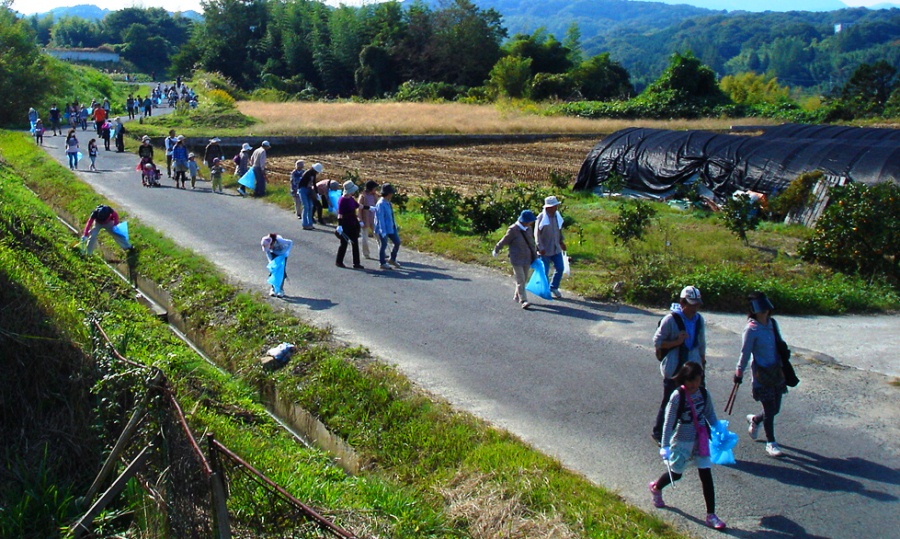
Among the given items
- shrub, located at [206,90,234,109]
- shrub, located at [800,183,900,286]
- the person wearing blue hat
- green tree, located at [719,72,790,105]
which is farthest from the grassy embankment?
green tree, located at [719,72,790,105]

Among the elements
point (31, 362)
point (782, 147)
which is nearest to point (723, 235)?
point (782, 147)

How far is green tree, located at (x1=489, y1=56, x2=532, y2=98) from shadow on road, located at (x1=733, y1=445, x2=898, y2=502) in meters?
54.6

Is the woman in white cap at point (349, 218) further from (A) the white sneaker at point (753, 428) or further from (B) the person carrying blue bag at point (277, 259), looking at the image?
(A) the white sneaker at point (753, 428)

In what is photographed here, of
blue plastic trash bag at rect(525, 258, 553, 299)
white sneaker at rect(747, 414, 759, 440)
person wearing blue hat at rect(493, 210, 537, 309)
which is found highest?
person wearing blue hat at rect(493, 210, 537, 309)

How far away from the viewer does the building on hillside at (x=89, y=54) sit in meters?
96.1

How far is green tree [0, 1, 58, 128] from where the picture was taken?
39.2 meters

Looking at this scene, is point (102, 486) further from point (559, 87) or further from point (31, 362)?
point (559, 87)

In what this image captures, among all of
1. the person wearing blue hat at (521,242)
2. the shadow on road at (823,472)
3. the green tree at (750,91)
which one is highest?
the green tree at (750,91)

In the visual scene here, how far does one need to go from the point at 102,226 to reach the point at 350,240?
4332 millimetres

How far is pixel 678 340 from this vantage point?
288 inches

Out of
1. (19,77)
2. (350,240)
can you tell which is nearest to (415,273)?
(350,240)

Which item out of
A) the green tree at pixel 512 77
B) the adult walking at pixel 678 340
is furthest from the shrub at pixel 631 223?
the green tree at pixel 512 77

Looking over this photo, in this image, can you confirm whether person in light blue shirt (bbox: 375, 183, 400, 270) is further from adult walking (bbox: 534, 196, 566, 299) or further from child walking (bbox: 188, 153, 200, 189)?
child walking (bbox: 188, 153, 200, 189)

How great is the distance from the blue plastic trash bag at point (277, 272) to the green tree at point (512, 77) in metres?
49.7
